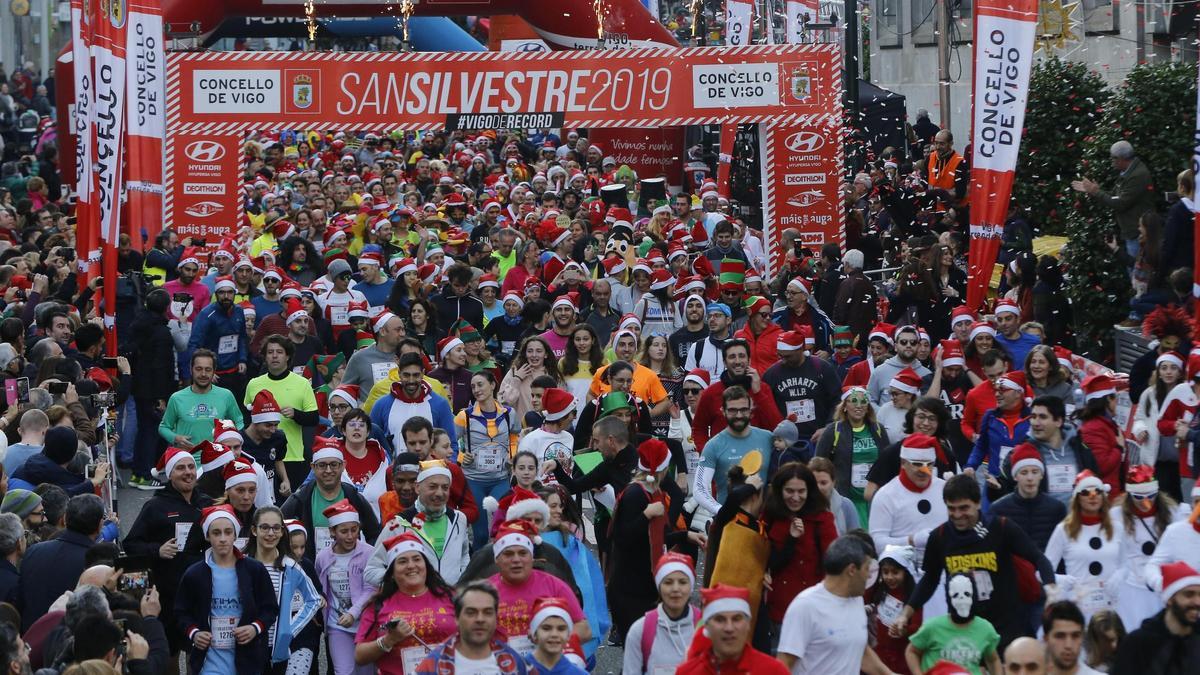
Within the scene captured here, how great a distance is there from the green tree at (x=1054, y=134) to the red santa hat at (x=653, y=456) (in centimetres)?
1052

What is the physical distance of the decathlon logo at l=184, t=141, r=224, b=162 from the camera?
73.9ft

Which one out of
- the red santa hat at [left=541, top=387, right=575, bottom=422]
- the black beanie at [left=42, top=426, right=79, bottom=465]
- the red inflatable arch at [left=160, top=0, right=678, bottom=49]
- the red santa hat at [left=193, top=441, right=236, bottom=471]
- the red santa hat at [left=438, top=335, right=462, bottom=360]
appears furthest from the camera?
the red inflatable arch at [left=160, top=0, right=678, bottom=49]

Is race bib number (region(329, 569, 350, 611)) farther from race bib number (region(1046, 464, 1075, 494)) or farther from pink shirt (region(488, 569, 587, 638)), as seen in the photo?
race bib number (region(1046, 464, 1075, 494))

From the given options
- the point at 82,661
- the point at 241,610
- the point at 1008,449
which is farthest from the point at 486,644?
the point at 1008,449

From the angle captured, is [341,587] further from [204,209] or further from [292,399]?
[204,209]

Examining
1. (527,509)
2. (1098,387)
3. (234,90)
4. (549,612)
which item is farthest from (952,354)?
(234,90)

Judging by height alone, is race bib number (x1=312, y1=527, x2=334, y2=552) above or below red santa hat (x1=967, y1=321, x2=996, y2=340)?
below

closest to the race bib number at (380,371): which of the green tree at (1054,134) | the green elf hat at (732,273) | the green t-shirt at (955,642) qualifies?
the green elf hat at (732,273)

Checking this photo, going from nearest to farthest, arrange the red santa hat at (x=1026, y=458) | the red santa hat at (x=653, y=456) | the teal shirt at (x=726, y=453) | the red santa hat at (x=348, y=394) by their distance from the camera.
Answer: the red santa hat at (x=1026, y=458) → the red santa hat at (x=653, y=456) → the teal shirt at (x=726, y=453) → the red santa hat at (x=348, y=394)

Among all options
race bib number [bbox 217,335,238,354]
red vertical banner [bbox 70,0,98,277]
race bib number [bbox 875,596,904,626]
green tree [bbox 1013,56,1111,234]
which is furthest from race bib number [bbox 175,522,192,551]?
green tree [bbox 1013,56,1111,234]

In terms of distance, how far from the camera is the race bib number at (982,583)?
895 cm

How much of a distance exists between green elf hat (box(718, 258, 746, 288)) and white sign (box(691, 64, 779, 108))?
4.84 m

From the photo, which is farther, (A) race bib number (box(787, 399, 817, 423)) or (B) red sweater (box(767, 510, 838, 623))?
(A) race bib number (box(787, 399, 817, 423))

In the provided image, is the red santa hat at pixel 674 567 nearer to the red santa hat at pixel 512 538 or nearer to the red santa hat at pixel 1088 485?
the red santa hat at pixel 512 538
